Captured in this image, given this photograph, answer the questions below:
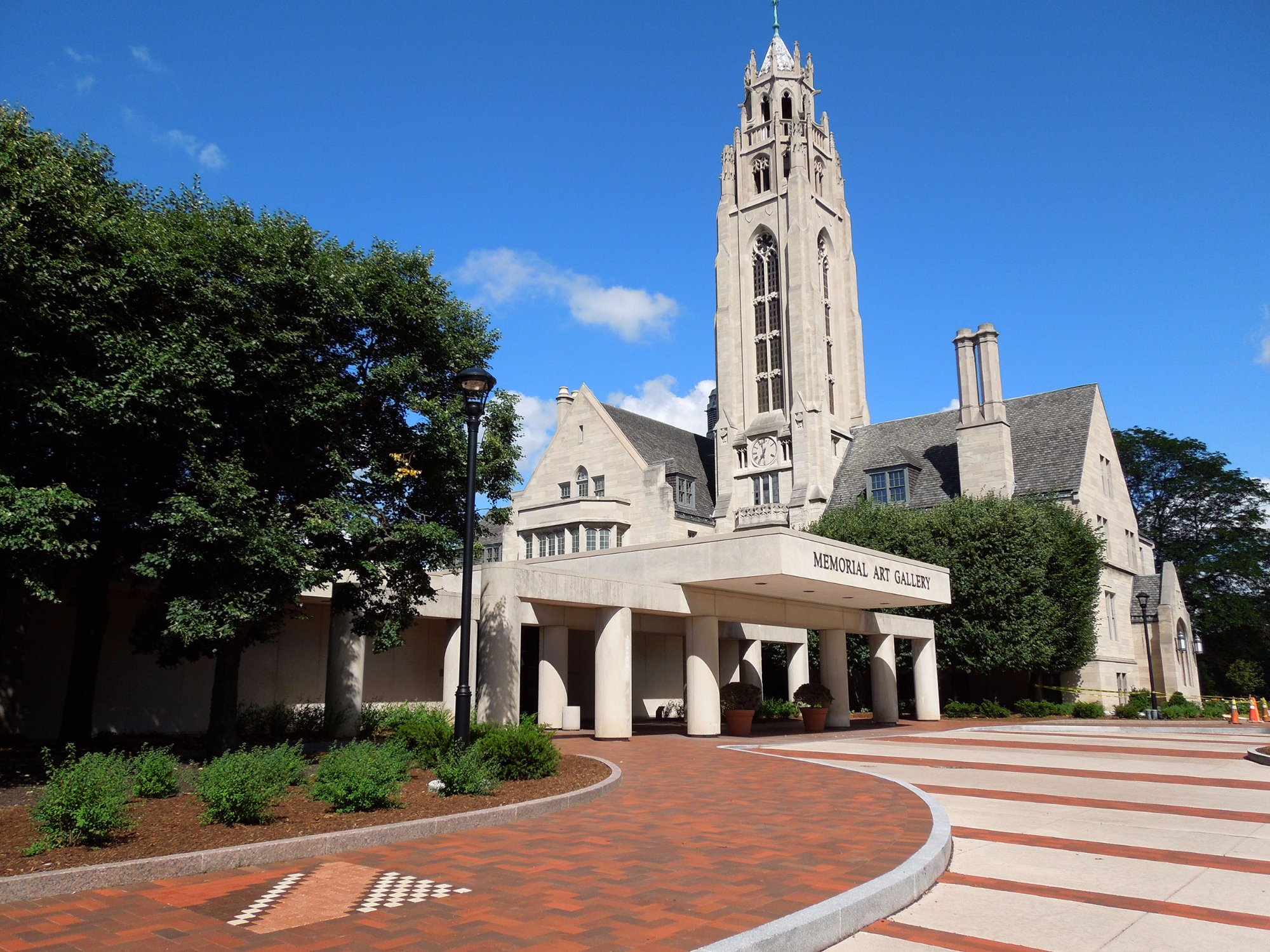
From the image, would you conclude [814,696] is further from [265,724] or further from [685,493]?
[685,493]

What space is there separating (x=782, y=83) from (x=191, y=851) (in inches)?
2632

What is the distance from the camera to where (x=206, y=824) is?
914 cm

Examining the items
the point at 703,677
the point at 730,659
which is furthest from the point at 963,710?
the point at 703,677

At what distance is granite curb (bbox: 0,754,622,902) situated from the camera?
266 inches

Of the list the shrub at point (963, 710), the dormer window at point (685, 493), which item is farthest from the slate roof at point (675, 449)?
the shrub at point (963, 710)

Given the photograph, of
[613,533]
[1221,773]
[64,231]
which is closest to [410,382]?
[64,231]

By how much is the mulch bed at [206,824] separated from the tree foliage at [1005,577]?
99.0 feet

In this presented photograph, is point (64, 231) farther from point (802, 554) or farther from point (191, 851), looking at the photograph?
point (802, 554)

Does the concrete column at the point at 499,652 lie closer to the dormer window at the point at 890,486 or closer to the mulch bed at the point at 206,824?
the mulch bed at the point at 206,824

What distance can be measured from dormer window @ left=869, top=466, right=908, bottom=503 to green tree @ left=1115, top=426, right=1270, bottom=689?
28044mm

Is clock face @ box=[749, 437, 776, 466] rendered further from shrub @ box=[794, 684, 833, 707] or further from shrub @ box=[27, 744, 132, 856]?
shrub @ box=[27, 744, 132, 856]

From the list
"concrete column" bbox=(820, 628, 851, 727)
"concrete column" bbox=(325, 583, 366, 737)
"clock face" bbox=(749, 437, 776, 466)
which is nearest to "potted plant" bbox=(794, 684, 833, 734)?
"concrete column" bbox=(820, 628, 851, 727)

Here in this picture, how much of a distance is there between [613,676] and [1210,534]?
2457 inches

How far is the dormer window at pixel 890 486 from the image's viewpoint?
50.6m
